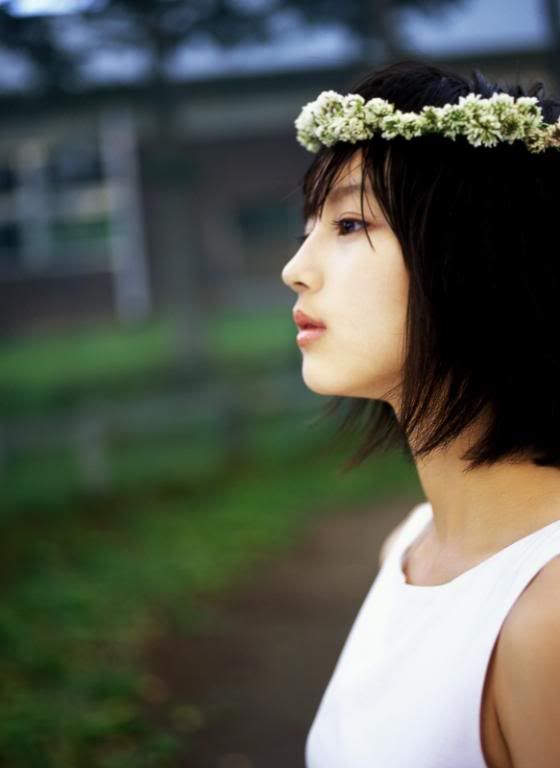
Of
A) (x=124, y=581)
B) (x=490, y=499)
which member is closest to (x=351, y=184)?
(x=490, y=499)

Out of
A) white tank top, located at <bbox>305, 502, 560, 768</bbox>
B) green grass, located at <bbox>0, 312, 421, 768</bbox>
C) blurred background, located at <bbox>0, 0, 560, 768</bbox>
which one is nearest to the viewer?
white tank top, located at <bbox>305, 502, 560, 768</bbox>

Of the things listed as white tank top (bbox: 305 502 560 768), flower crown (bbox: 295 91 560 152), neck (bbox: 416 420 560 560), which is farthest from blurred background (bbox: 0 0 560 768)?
flower crown (bbox: 295 91 560 152)

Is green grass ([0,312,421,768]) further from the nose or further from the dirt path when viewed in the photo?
the nose

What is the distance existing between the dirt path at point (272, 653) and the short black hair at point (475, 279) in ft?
5.91

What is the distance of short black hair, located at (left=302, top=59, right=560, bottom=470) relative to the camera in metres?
1.23

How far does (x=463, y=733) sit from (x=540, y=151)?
828 mm

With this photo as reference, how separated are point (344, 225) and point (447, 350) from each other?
0.85ft

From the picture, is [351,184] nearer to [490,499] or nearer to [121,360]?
[490,499]

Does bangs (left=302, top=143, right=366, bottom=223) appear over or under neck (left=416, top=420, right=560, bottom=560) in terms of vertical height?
over

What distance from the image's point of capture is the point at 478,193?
123 cm

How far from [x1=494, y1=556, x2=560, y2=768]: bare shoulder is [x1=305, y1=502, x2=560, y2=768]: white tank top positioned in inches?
1.1

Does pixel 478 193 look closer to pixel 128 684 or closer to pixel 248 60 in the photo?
pixel 128 684

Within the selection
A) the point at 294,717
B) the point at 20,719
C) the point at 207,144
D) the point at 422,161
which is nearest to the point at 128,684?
the point at 20,719

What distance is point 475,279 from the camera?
124cm
